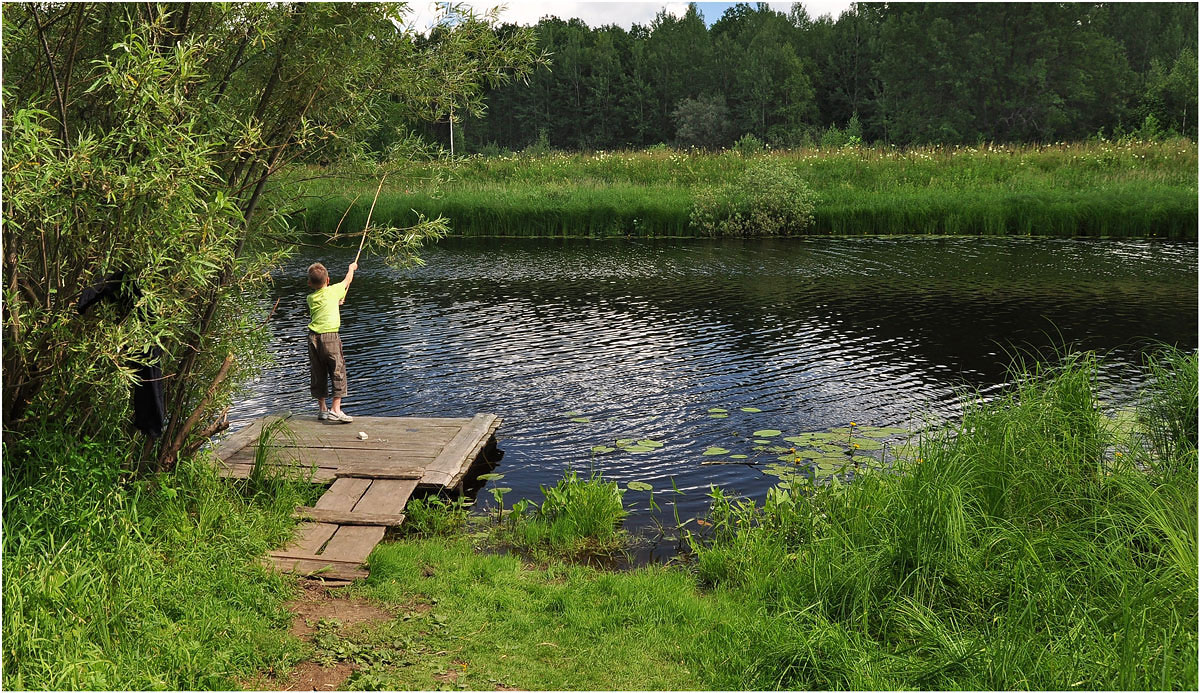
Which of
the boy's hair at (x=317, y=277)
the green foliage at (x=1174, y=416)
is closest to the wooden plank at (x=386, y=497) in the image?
the boy's hair at (x=317, y=277)

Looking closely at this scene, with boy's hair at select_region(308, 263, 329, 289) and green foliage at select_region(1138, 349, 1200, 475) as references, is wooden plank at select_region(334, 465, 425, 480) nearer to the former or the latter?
boy's hair at select_region(308, 263, 329, 289)

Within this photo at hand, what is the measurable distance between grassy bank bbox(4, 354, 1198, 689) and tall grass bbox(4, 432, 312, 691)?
0.02 m

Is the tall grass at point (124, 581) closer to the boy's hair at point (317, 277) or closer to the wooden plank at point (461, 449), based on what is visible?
the wooden plank at point (461, 449)

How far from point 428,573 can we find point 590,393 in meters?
5.70

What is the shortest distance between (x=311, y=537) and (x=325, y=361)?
10.2 ft

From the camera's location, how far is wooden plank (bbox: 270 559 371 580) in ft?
21.3

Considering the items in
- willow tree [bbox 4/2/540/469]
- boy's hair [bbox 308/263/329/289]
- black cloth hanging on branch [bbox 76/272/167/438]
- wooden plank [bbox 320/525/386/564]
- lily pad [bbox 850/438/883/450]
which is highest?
willow tree [bbox 4/2/540/469]

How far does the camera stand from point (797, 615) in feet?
17.8

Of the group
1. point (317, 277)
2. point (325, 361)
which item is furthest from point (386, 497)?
point (317, 277)

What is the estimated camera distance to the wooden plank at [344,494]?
776 cm

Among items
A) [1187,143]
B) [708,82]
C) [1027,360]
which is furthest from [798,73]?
[1027,360]

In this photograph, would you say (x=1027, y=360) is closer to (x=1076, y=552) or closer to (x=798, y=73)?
(x=1076, y=552)

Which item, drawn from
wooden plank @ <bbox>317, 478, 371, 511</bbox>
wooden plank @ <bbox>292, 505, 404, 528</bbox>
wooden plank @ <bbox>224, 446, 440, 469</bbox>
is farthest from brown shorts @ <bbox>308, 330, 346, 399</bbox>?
wooden plank @ <bbox>292, 505, 404, 528</bbox>

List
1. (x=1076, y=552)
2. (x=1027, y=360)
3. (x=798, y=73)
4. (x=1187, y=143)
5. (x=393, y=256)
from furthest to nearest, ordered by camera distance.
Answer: (x=798, y=73)
(x=1187, y=143)
(x=1027, y=360)
(x=393, y=256)
(x=1076, y=552)
